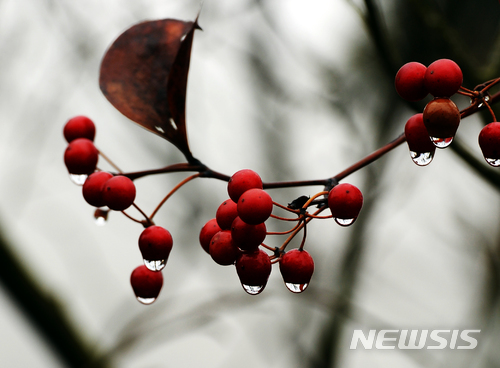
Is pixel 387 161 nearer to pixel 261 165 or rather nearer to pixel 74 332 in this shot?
pixel 261 165

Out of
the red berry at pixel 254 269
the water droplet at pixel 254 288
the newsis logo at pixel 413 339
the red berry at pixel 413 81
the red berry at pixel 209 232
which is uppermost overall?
the newsis logo at pixel 413 339

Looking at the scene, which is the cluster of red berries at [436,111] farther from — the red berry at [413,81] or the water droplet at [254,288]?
the water droplet at [254,288]

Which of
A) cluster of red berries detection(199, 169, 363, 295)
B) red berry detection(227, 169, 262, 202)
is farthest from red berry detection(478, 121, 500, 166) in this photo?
red berry detection(227, 169, 262, 202)

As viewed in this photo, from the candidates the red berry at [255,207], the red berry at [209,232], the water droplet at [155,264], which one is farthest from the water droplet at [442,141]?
the water droplet at [155,264]

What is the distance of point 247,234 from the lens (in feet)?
1.58

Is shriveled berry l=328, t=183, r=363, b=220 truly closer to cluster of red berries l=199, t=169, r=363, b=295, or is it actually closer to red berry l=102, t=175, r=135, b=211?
cluster of red berries l=199, t=169, r=363, b=295

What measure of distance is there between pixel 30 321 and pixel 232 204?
131 centimetres

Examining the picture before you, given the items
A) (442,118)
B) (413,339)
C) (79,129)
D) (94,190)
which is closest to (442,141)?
(442,118)

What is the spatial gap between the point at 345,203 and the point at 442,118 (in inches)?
5.0

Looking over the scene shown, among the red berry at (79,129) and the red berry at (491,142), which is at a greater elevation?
the red berry at (491,142)

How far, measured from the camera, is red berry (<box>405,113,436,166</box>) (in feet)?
1.59

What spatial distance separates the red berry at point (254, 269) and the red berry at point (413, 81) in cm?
26

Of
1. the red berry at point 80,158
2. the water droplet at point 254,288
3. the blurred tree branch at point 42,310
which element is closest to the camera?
the water droplet at point 254,288

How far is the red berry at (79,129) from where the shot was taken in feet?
2.39
